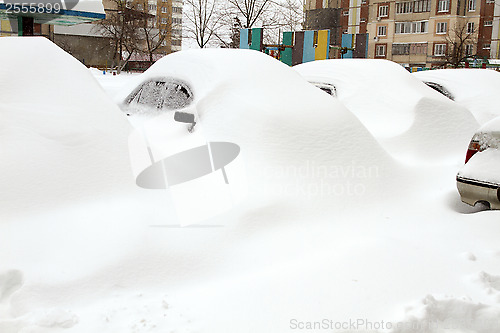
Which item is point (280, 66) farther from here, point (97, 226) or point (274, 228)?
point (97, 226)

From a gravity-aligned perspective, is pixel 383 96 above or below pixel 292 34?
below

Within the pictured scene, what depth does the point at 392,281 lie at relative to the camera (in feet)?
9.80

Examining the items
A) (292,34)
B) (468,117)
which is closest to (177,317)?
(468,117)

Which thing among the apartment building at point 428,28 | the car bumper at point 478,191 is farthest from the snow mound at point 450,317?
the apartment building at point 428,28

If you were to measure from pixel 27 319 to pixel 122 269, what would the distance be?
0.61 meters

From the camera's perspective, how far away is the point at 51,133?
10.9ft

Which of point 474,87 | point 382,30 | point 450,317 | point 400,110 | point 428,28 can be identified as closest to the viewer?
point 450,317

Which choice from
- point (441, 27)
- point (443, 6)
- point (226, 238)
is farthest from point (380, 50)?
point (226, 238)

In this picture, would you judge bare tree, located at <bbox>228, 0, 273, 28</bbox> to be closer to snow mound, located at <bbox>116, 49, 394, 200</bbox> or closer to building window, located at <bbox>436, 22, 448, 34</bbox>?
building window, located at <bbox>436, 22, 448, 34</bbox>

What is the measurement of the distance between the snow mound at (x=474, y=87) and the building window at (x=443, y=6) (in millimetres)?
35537

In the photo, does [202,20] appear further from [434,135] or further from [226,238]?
[226,238]

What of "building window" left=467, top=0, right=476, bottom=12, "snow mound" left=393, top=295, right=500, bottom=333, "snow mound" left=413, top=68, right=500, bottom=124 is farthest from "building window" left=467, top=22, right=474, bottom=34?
"snow mound" left=393, top=295, right=500, bottom=333

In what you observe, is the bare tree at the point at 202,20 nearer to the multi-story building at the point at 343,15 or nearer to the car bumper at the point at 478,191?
the multi-story building at the point at 343,15

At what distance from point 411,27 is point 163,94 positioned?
42.1 meters
